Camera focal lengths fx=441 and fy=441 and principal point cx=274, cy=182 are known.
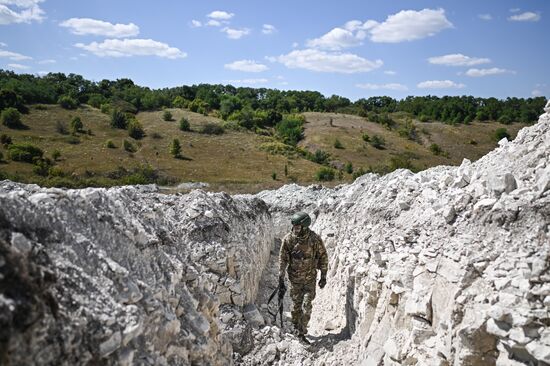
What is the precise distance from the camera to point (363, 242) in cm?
975

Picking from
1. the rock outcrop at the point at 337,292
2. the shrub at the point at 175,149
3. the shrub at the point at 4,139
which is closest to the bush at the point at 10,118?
the shrub at the point at 4,139

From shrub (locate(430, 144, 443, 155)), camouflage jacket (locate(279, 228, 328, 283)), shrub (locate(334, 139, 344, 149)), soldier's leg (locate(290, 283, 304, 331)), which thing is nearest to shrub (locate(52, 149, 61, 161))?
shrub (locate(334, 139, 344, 149))

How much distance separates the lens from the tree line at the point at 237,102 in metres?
72.2

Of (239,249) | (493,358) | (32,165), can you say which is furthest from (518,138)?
(32,165)

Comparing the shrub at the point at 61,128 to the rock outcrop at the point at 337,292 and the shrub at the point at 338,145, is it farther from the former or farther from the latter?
the rock outcrop at the point at 337,292

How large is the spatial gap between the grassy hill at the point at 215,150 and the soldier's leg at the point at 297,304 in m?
27.4

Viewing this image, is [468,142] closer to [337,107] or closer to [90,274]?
[337,107]

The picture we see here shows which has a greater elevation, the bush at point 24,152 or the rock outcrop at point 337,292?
the rock outcrop at point 337,292

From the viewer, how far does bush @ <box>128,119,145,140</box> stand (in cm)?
6263

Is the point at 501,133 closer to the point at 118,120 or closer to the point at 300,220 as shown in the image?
the point at 118,120

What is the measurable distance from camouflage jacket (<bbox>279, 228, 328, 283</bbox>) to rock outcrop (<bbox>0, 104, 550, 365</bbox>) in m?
0.89

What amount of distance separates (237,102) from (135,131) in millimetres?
31312

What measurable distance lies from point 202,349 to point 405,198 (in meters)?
5.49

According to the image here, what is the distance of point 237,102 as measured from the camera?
9050cm
